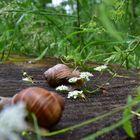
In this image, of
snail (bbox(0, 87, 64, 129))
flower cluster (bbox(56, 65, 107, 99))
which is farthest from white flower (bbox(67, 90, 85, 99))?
snail (bbox(0, 87, 64, 129))

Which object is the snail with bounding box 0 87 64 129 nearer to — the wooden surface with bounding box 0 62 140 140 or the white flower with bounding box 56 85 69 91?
the wooden surface with bounding box 0 62 140 140

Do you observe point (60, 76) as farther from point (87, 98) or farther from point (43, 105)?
point (43, 105)

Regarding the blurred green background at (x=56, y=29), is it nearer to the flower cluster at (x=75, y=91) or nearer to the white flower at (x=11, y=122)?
the flower cluster at (x=75, y=91)

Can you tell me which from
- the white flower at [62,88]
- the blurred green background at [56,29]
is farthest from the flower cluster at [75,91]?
the blurred green background at [56,29]

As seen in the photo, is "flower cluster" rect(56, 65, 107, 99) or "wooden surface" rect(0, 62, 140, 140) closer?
"wooden surface" rect(0, 62, 140, 140)

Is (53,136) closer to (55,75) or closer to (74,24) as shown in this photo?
(55,75)

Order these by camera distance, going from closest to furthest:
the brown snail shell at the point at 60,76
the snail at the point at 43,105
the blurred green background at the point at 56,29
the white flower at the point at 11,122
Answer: the white flower at the point at 11,122 < the snail at the point at 43,105 < the brown snail shell at the point at 60,76 < the blurred green background at the point at 56,29
